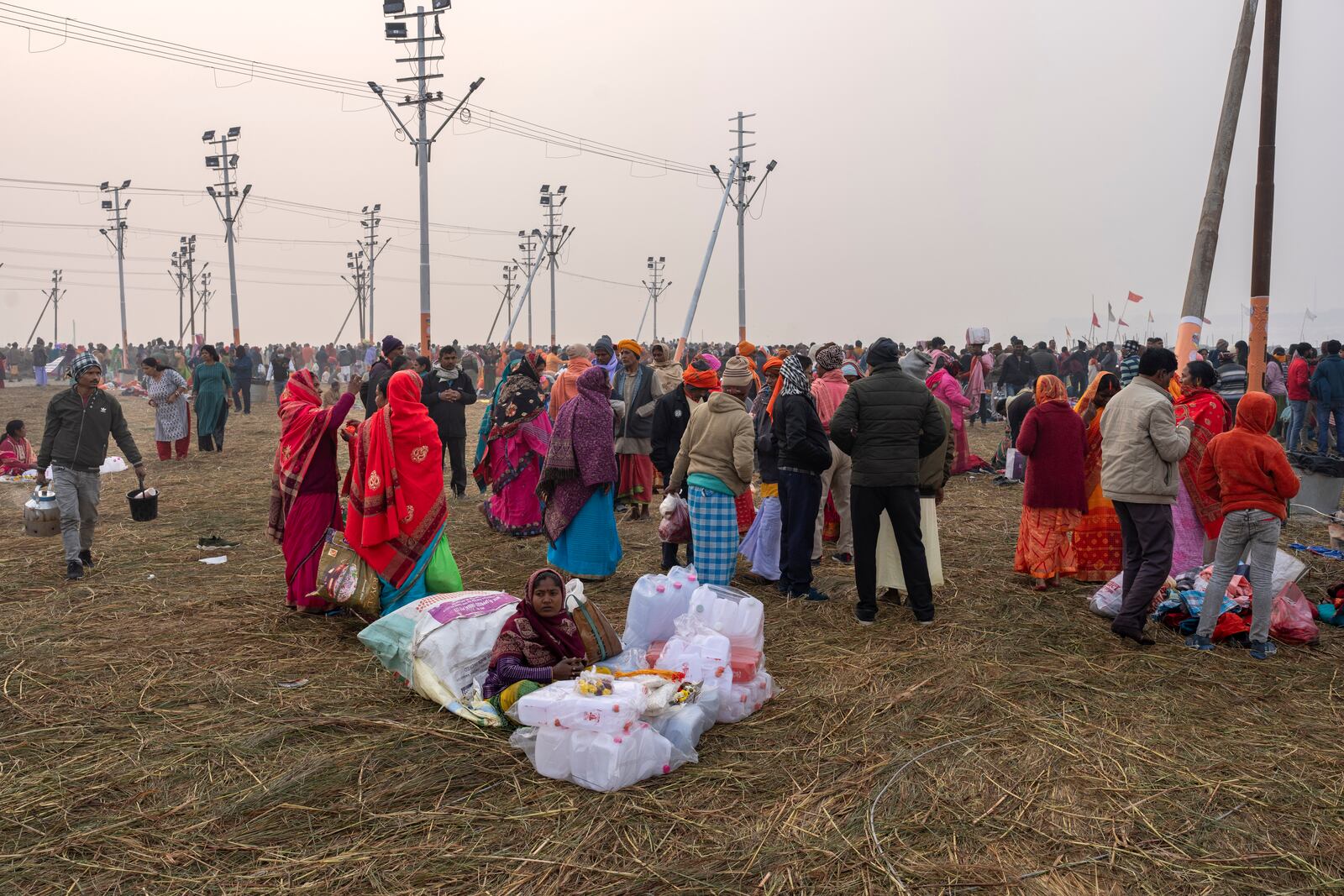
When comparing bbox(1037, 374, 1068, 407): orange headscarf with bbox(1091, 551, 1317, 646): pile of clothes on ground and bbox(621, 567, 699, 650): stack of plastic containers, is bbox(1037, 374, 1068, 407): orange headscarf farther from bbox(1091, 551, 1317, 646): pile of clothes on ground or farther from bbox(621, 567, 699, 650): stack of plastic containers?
bbox(621, 567, 699, 650): stack of plastic containers

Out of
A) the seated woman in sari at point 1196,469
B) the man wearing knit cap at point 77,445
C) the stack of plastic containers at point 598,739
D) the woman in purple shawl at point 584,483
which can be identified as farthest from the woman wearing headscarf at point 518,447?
the seated woman in sari at point 1196,469

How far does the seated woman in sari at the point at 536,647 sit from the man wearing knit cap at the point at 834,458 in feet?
11.9

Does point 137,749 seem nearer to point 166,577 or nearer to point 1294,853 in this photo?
point 166,577

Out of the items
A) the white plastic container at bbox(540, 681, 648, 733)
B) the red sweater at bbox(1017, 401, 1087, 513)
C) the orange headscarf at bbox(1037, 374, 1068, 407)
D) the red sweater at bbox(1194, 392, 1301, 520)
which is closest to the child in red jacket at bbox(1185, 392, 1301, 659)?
the red sweater at bbox(1194, 392, 1301, 520)

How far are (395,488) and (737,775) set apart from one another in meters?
3.08

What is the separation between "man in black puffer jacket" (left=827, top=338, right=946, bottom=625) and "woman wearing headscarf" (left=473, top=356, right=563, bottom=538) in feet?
12.2

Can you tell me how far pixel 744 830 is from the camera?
3.68 meters

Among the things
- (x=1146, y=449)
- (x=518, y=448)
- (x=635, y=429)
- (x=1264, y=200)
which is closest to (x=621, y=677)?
(x=1146, y=449)

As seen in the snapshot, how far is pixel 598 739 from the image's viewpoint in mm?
3990

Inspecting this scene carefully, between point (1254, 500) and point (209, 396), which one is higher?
point (209, 396)

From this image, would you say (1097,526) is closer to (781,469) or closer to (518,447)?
(781,469)

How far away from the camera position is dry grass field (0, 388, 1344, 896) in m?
3.41

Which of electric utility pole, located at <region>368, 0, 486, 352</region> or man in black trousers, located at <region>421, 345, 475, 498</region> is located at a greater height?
electric utility pole, located at <region>368, 0, 486, 352</region>

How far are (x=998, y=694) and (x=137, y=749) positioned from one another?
167 inches
